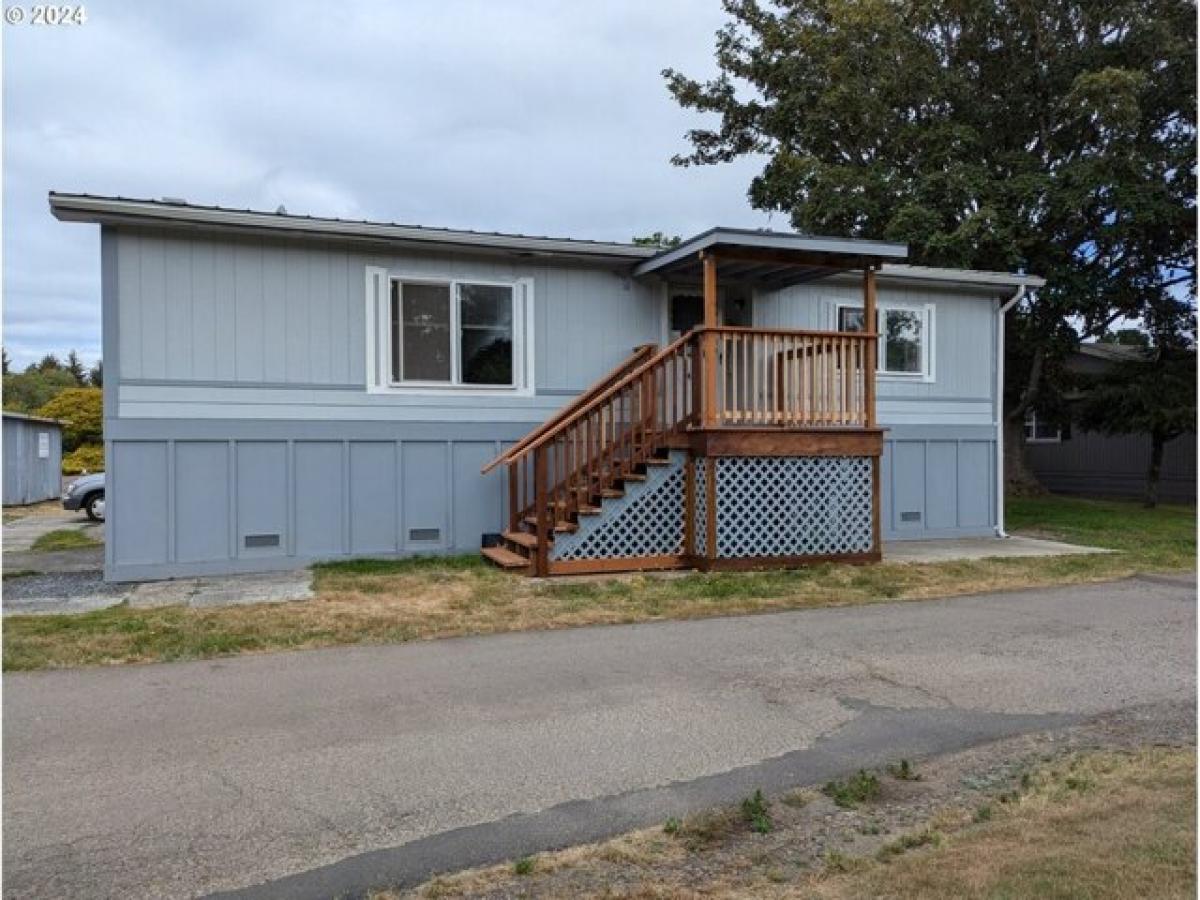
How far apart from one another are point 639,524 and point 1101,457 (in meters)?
19.4

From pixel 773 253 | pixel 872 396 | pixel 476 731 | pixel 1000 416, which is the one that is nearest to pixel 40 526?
pixel 773 253

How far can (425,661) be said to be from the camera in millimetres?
6035

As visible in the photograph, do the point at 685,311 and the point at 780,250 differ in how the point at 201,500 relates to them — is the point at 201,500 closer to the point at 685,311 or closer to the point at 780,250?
the point at 685,311

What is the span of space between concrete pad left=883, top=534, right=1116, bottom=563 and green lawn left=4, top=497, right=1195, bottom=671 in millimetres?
411

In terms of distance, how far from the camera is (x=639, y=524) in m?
9.84

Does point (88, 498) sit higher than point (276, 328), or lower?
lower

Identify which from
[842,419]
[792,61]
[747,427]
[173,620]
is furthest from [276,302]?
[792,61]

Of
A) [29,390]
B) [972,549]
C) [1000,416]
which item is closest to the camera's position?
[972,549]

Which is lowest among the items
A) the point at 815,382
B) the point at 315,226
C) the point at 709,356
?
the point at 815,382

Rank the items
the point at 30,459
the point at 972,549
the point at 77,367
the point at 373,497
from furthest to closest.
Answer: the point at 77,367
the point at 30,459
the point at 972,549
the point at 373,497

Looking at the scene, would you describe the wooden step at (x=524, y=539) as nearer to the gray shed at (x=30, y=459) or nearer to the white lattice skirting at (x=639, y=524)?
the white lattice skirting at (x=639, y=524)

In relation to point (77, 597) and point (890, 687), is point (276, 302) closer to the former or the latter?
point (77, 597)

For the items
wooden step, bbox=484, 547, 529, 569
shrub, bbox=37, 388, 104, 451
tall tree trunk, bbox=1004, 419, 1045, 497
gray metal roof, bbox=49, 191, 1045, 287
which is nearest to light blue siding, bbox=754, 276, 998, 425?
gray metal roof, bbox=49, 191, 1045, 287

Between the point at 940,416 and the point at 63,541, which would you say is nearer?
the point at 940,416
